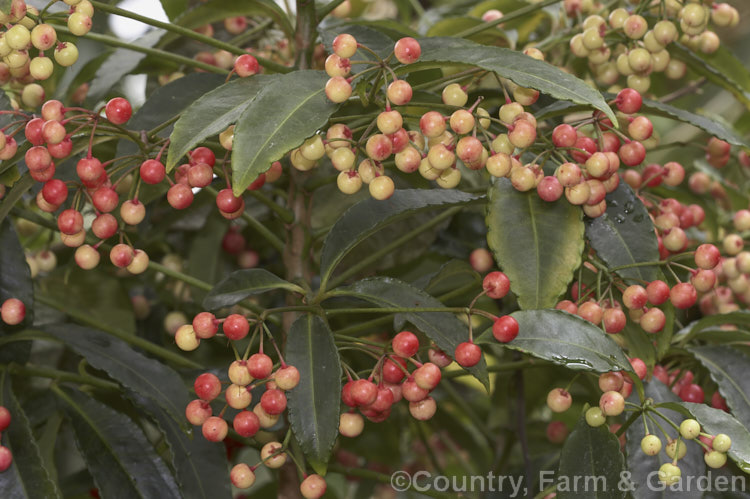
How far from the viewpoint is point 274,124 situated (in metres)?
0.62

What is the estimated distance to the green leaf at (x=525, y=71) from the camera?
2.05 ft

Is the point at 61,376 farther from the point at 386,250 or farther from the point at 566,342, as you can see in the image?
the point at 566,342

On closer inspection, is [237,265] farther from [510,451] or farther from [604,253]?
[604,253]

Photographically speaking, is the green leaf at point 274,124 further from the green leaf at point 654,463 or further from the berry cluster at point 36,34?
the green leaf at point 654,463

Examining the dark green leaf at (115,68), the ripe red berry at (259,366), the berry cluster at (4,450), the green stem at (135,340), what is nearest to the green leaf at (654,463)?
the ripe red berry at (259,366)

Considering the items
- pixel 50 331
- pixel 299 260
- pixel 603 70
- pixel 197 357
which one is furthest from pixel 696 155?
pixel 50 331

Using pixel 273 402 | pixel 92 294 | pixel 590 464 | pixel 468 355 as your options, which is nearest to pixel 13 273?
pixel 92 294

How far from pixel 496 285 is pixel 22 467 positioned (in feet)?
1.61

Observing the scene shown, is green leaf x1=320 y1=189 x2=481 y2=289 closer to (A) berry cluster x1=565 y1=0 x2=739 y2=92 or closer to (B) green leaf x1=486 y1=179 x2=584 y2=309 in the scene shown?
(B) green leaf x1=486 y1=179 x2=584 y2=309

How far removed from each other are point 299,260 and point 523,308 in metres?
0.31

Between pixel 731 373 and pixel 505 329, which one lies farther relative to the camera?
pixel 731 373

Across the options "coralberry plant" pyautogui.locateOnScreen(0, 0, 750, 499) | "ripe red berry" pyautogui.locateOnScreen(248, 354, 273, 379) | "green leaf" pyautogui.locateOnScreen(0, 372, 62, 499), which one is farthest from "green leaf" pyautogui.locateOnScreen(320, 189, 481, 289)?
"green leaf" pyautogui.locateOnScreen(0, 372, 62, 499)

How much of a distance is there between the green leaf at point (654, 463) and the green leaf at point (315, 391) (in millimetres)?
298

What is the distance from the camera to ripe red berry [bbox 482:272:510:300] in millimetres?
732
